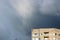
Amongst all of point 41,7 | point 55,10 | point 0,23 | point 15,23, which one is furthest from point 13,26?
point 55,10

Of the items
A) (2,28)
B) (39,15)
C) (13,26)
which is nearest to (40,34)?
(39,15)

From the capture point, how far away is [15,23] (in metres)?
1.29

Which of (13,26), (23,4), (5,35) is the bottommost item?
(5,35)

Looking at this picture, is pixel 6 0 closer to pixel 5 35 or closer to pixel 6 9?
pixel 6 9

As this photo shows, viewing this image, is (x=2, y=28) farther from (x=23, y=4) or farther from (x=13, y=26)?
(x=23, y=4)

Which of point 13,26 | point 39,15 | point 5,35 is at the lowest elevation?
point 5,35

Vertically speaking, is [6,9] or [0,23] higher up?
[6,9]

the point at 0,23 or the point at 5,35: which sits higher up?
the point at 0,23

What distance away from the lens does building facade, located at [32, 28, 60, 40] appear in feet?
4.15

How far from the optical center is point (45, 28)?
128cm

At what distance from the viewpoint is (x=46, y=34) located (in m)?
1.27

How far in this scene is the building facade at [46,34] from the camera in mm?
1265

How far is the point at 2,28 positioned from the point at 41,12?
512mm

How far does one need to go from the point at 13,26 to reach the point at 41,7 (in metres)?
0.41
